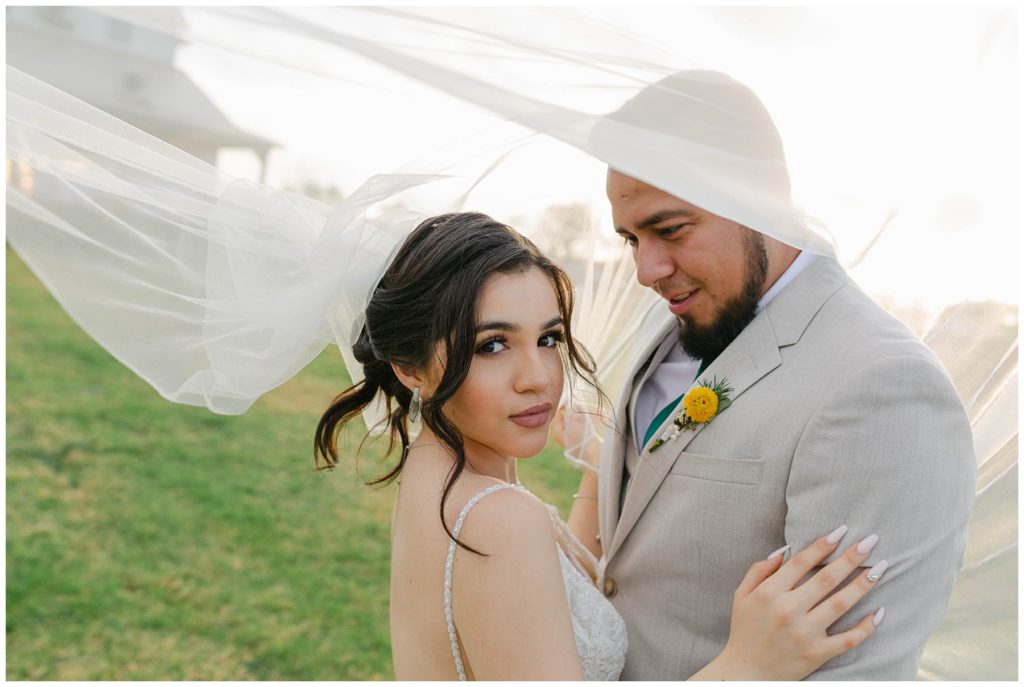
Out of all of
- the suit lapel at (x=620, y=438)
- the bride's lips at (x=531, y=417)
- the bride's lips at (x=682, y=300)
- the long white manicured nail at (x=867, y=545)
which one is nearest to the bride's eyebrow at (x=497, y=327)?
the bride's lips at (x=531, y=417)

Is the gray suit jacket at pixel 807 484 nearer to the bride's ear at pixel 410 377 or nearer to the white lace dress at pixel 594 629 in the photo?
the white lace dress at pixel 594 629

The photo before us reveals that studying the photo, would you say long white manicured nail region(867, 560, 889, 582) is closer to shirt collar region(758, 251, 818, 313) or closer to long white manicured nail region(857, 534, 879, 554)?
long white manicured nail region(857, 534, 879, 554)

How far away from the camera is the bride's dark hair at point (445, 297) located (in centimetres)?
263

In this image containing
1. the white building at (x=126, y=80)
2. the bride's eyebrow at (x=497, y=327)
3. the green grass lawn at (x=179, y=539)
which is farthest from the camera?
the green grass lawn at (x=179, y=539)

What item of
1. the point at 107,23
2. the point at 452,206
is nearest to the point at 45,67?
the point at 107,23

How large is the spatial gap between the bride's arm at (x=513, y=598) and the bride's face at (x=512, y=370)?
0.98ft

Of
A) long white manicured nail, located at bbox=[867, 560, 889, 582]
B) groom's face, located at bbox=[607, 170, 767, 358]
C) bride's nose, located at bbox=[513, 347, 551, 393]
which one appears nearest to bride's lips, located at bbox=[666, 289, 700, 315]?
groom's face, located at bbox=[607, 170, 767, 358]

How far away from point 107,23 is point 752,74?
5.91ft

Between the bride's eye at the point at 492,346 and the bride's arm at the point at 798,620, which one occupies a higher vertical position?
the bride's eye at the point at 492,346

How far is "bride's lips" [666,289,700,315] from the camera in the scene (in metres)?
3.10

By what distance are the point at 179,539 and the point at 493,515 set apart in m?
5.35

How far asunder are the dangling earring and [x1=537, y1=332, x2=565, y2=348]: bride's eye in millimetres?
407

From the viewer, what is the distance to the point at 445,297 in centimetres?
265

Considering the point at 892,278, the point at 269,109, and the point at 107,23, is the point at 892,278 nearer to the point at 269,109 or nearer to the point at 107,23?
the point at 269,109
